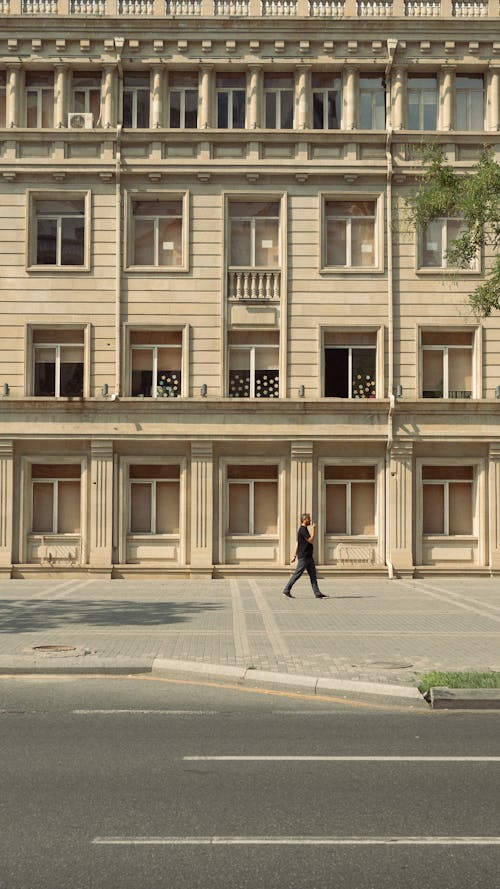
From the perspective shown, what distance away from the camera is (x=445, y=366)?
32656 millimetres

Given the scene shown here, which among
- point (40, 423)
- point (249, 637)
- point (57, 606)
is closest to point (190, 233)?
point (40, 423)

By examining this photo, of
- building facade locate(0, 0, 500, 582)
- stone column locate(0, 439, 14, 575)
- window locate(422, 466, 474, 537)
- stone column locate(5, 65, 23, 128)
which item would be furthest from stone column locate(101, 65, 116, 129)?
window locate(422, 466, 474, 537)

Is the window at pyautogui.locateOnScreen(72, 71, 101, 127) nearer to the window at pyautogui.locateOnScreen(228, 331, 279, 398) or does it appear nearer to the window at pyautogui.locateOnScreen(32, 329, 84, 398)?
the window at pyautogui.locateOnScreen(32, 329, 84, 398)

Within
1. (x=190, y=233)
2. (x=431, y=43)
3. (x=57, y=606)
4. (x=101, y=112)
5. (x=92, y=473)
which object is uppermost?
(x=431, y=43)

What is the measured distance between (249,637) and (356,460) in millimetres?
15382

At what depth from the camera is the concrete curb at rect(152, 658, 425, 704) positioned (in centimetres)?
1266

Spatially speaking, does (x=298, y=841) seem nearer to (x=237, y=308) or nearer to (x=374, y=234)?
(x=237, y=308)

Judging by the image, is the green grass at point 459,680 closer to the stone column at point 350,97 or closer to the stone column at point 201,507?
the stone column at point 201,507

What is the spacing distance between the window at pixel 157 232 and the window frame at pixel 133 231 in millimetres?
72

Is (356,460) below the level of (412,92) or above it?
below

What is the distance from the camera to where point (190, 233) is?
3259 cm

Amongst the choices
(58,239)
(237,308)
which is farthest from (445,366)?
(58,239)

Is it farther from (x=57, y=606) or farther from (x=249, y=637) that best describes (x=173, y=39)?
(x=249, y=637)

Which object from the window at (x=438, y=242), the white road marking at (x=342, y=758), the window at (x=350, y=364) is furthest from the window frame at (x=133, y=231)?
the white road marking at (x=342, y=758)
